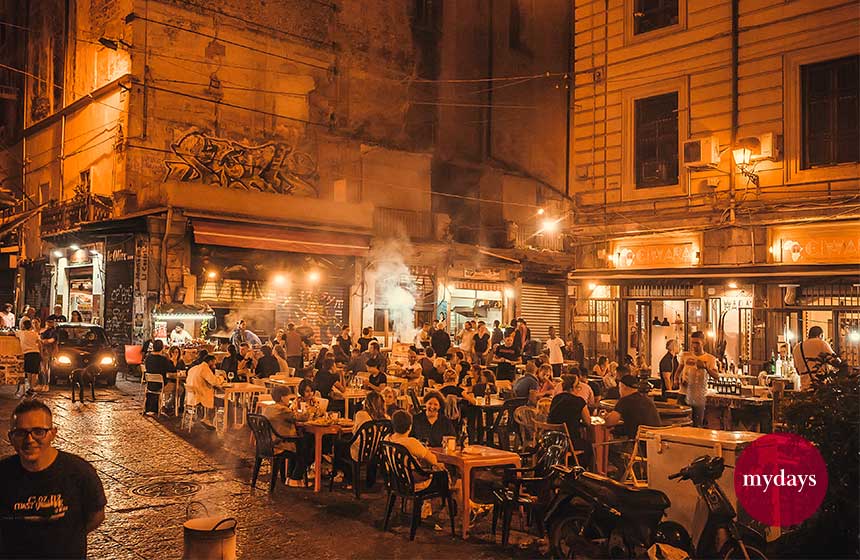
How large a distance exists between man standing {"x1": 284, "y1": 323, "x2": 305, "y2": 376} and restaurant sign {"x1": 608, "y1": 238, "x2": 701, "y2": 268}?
26.9 feet

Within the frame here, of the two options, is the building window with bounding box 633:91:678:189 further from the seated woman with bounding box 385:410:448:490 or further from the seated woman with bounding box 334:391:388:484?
the seated woman with bounding box 385:410:448:490

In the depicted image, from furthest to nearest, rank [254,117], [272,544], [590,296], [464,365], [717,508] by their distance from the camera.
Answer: [254,117] → [590,296] → [464,365] → [272,544] → [717,508]

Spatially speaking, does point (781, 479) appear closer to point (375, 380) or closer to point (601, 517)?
point (601, 517)

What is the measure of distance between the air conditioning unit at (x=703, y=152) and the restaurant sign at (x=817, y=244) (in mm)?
2026

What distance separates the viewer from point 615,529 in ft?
19.4

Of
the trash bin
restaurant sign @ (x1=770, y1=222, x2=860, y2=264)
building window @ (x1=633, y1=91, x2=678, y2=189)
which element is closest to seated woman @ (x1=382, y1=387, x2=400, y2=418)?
the trash bin

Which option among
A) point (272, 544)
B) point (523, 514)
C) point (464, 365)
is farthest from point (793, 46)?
A: point (272, 544)

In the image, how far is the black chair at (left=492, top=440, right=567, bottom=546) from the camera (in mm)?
7070

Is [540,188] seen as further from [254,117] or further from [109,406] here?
[109,406]

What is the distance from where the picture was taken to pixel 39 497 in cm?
379

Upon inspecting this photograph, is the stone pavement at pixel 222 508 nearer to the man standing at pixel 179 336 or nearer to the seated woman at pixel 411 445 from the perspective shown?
the seated woman at pixel 411 445

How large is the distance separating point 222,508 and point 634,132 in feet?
47.1

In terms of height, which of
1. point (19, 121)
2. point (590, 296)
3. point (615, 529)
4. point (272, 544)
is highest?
point (19, 121)

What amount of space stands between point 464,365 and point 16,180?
25.2m
